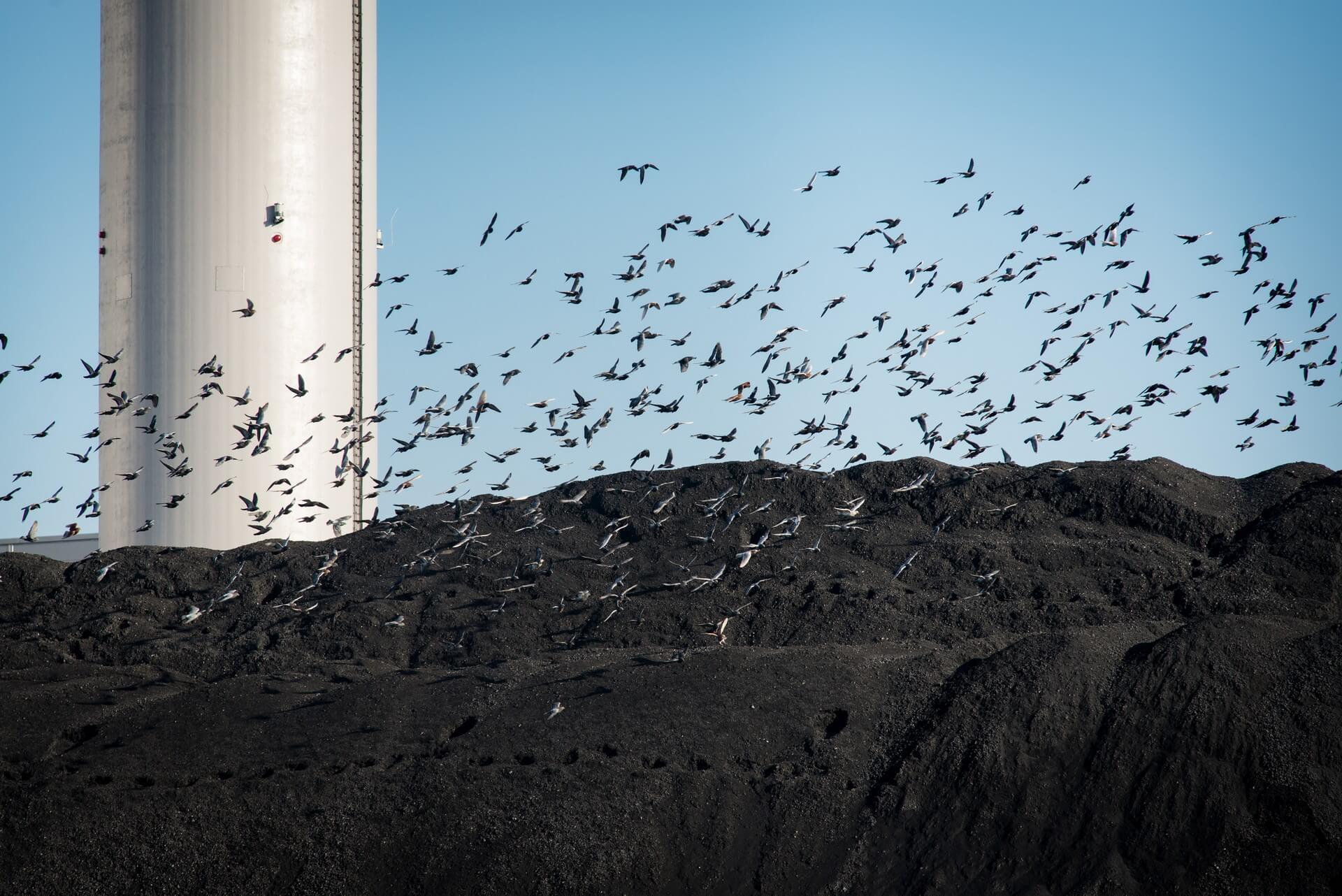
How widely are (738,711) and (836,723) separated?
47.1 inches

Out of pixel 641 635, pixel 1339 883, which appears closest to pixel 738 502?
pixel 641 635

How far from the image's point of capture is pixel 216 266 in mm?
27109

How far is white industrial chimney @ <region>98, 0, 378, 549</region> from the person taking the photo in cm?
2700

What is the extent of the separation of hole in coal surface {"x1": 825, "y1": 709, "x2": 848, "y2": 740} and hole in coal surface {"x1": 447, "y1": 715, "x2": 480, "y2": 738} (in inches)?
171

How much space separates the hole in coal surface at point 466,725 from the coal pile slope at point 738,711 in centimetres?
9

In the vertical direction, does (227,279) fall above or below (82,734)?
above

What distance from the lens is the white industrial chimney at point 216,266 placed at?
88.6ft

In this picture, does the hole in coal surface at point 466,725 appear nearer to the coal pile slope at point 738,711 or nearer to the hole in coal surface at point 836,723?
the coal pile slope at point 738,711

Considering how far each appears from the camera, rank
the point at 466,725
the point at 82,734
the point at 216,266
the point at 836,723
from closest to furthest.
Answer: the point at 836,723, the point at 466,725, the point at 82,734, the point at 216,266

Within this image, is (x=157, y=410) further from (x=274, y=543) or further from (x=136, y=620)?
(x=136, y=620)

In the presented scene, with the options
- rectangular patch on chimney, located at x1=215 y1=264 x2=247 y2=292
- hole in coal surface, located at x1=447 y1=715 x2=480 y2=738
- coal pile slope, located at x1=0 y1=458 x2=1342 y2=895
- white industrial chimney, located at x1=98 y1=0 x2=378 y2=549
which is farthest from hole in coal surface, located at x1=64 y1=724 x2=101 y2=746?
rectangular patch on chimney, located at x1=215 y1=264 x2=247 y2=292

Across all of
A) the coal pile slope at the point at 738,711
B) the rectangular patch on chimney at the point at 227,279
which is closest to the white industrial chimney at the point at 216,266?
the rectangular patch on chimney at the point at 227,279

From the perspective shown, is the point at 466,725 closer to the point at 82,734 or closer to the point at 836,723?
the point at 836,723

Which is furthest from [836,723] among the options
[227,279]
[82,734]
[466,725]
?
[227,279]
